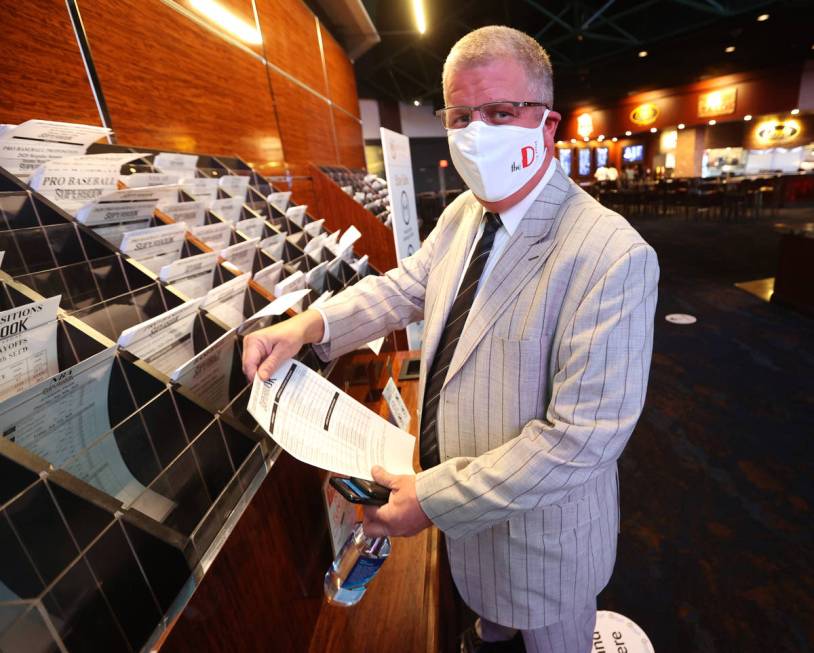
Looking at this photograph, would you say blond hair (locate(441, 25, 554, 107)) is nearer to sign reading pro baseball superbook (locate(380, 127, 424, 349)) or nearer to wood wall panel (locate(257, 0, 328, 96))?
sign reading pro baseball superbook (locate(380, 127, 424, 349))

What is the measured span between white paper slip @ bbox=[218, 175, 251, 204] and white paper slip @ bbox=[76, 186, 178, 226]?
42 centimetres

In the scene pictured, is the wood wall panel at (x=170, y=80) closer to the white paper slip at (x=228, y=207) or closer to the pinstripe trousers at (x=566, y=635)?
the white paper slip at (x=228, y=207)

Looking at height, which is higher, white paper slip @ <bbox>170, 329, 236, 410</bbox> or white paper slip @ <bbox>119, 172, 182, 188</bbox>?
white paper slip @ <bbox>119, 172, 182, 188</bbox>

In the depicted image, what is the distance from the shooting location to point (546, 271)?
2.68 ft

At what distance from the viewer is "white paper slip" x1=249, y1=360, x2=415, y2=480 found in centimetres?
63

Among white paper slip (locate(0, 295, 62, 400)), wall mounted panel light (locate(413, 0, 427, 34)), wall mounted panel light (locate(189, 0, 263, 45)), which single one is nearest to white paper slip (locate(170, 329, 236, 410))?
white paper slip (locate(0, 295, 62, 400))

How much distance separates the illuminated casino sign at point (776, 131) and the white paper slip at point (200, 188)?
18.4m

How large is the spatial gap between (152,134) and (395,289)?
3.90 feet

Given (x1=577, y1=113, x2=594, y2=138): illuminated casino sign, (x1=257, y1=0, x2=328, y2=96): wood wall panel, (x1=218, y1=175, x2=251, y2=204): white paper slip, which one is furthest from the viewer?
(x1=577, y1=113, x2=594, y2=138): illuminated casino sign

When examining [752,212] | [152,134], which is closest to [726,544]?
[152,134]

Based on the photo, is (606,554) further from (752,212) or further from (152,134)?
(752,212)

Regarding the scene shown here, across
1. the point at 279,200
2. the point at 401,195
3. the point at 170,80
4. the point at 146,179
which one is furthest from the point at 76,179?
the point at 401,195

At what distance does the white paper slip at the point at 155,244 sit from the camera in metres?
0.81

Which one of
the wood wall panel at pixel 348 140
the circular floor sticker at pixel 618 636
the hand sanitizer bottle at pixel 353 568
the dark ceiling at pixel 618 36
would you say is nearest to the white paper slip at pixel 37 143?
the hand sanitizer bottle at pixel 353 568
